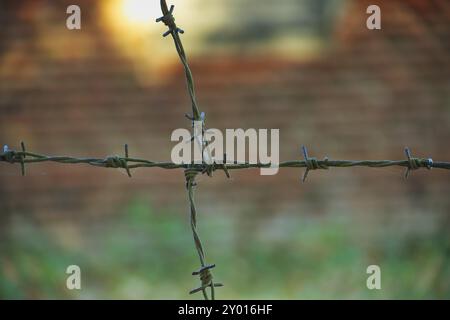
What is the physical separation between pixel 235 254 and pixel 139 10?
1.57 meters

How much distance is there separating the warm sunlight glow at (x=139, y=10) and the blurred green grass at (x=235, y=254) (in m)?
1.10

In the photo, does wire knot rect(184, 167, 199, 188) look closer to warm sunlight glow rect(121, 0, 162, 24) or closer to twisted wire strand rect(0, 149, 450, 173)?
twisted wire strand rect(0, 149, 450, 173)

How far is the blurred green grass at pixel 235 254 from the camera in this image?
3.85 m

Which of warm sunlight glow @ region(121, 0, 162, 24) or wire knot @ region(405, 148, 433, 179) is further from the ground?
warm sunlight glow @ region(121, 0, 162, 24)

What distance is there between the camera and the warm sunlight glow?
12.7 ft

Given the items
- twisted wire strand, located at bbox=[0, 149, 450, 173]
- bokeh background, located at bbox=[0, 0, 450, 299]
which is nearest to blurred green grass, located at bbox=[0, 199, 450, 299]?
bokeh background, located at bbox=[0, 0, 450, 299]

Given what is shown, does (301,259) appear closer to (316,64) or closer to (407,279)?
(407,279)

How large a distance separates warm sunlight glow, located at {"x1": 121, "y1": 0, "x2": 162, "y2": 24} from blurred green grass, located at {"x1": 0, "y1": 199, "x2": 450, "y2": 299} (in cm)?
110

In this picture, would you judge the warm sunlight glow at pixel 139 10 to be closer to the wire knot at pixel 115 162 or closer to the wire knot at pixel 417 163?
the wire knot at pixel 115 162

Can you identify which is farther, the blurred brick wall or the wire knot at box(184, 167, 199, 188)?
the blurred brick wall

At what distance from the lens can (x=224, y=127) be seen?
3918 millimetres

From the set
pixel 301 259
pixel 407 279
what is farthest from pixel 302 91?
pixel 407 279

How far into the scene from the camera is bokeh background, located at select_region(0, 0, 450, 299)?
3.90m

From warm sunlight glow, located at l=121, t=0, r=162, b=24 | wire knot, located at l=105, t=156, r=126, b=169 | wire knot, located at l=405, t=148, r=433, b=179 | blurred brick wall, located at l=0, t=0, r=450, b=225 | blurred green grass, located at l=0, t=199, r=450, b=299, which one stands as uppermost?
warm sunlight glow, located at l=121, t=0, r=162, b=24
